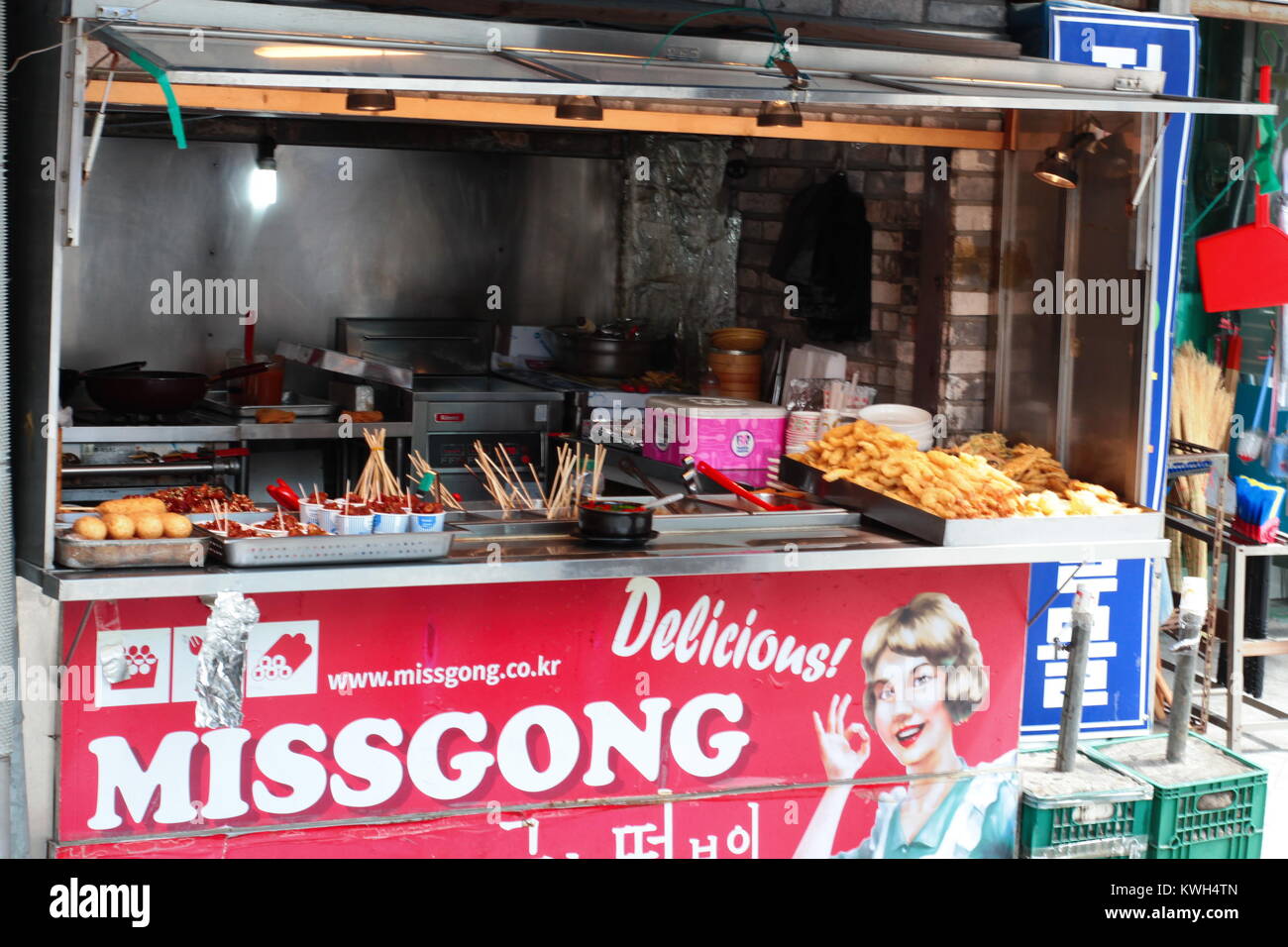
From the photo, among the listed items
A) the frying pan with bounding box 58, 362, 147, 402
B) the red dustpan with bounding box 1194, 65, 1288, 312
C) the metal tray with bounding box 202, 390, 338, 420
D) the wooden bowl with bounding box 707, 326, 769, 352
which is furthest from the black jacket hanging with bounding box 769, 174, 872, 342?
the frying pan with bounding box 58, 362, 147, 402

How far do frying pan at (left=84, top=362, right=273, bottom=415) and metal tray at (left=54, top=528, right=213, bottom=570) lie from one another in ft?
Result: 10.5

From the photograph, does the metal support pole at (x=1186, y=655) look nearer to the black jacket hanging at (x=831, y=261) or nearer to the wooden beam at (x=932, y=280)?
the wooden beam at (x=932, y=280)

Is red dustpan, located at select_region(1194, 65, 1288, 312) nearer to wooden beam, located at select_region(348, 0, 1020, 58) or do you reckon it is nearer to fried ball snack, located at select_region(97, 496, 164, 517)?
wooden beam, located at select_region(348, 0, 1020, 58)

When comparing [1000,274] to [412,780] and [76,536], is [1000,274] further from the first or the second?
[76,536]

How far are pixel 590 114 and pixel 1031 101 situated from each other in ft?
4.84

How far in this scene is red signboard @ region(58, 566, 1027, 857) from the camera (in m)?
4.30

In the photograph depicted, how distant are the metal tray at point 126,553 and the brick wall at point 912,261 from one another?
3.37 metres

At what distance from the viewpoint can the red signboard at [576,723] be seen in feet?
14.1

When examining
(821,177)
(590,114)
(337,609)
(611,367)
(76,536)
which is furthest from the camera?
(611,367)

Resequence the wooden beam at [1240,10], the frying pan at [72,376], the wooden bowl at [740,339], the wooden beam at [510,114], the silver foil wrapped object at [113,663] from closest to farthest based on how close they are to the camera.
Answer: the silver foil wrapped object at [113,663]
the wooden beam at [510,114]
the wooden beam at [1240,10]
the frying pan at [72,376]
the wooden bowl at [740,339]

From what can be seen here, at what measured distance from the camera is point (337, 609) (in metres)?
4.45

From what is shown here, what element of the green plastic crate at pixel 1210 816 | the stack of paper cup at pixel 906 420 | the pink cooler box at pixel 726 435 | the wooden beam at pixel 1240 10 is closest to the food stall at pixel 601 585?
the pink cooler box at pixel 726 435

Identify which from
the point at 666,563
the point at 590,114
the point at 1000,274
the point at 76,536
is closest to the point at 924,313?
the point at 1000,274

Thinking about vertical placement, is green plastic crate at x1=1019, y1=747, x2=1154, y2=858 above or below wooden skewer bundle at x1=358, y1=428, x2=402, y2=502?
below
